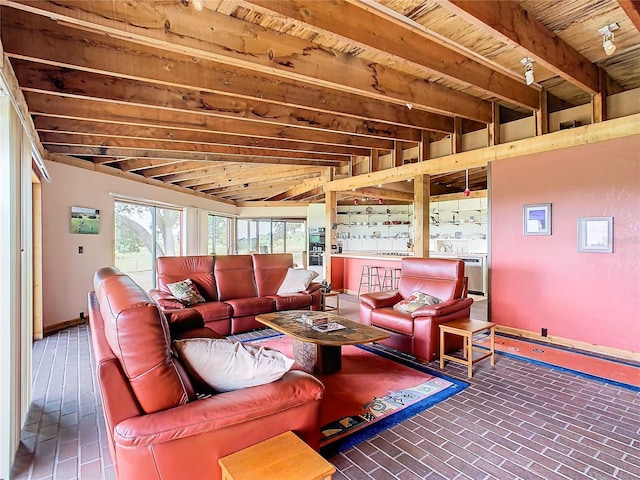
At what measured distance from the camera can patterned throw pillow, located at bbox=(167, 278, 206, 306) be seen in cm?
445

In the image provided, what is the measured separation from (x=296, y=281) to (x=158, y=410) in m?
3.87

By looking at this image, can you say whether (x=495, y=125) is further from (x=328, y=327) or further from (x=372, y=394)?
(x=372, y=394)

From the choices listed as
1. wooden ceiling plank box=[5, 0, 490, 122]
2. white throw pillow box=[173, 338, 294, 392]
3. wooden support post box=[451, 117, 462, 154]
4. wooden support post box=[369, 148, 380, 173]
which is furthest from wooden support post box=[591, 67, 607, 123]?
white throw pillow box=[173, 338, 294, 392]

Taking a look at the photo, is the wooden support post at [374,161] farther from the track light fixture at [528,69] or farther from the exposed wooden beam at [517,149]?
the track light fixture at [528,69]

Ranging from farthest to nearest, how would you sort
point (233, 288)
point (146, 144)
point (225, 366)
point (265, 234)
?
point (265, 234)
point (233, 288)
point (146, 144)
point (225, 366)

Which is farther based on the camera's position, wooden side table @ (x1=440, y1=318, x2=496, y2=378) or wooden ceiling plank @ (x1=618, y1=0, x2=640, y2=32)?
wooden side table @ (x1=440, y1=318, x2=496, y2=378)

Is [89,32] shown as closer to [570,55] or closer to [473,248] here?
[570,55]

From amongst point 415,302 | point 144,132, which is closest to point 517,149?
point 415,302

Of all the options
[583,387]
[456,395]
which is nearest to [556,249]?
[583,387]

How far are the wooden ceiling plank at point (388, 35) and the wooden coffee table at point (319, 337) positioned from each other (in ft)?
7.45

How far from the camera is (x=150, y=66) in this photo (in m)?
2.80

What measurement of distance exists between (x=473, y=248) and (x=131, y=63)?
8.68 m

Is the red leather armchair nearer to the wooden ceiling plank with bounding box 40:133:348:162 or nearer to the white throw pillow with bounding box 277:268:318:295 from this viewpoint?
the white throw pillow with bounding box 277:268:318:295

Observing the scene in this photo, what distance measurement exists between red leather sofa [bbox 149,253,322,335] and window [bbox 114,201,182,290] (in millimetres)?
2222
